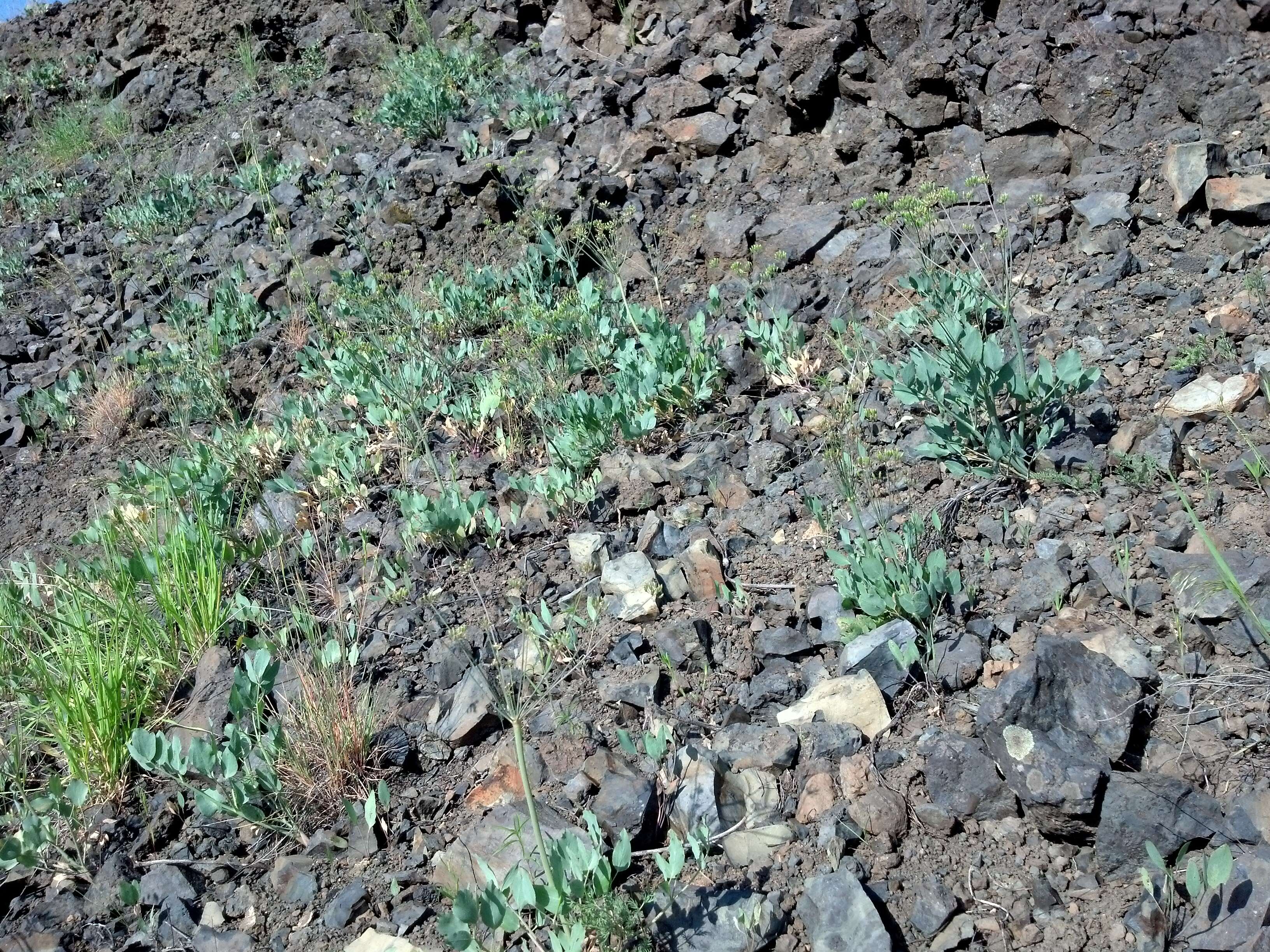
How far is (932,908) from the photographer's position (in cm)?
214

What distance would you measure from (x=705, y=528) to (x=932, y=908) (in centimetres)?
170

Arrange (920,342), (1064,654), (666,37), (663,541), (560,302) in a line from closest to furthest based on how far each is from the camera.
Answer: (1064,654) < (663,541) < (920,342) < (560,302) < (666,37)

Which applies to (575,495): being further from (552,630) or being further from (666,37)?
(666,37)

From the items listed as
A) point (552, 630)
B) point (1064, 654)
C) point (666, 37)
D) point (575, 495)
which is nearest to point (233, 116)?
point (666, 37)

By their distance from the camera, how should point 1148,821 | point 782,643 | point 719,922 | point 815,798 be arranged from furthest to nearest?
point 782,643 → point 815,798 → point 719,922 → point 1148,821

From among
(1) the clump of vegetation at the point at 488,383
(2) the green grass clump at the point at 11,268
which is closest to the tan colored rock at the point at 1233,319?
(1) the clump of vegetation at the point at 488,383

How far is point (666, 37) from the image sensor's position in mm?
7180

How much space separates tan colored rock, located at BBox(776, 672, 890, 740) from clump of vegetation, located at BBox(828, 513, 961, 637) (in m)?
0.19

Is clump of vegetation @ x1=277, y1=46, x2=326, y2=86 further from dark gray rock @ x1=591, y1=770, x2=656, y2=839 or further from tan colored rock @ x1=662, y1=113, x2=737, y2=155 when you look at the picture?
dark gray rock @ x1=591, y1=770, x2=656, y2=839

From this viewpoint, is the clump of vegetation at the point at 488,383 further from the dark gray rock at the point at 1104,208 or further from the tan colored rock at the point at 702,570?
the dark gray rock at the point at 1104,208

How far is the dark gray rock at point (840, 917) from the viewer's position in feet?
6.84

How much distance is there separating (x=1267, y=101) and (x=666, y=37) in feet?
13.5

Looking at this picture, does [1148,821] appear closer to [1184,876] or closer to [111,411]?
[1184,876]


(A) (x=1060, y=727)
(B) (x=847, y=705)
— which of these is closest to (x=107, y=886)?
(B) (x=847, y=705)
